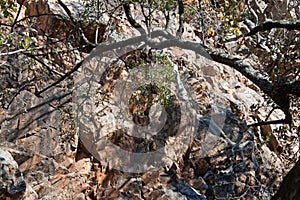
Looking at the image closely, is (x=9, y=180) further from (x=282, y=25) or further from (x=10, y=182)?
(x=282, y=25)

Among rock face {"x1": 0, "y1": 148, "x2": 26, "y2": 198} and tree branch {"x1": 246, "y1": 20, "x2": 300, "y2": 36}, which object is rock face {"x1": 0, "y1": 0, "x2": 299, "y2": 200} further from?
tree branch {"x1": 246, "y1": 20, "x2": 300, "y2": 36}

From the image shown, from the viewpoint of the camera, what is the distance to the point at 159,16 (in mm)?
13445

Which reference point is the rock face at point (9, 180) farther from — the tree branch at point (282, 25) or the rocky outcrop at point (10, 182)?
the tree branch at point (282, 25)

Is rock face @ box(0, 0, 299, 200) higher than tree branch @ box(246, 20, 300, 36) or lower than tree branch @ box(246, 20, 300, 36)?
lower

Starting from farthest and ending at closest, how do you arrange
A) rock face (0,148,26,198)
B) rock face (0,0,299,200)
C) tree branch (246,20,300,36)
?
rock face (0,0,299,200) → rock face (0,148,26,198) → tree branch (246,20,300,36)

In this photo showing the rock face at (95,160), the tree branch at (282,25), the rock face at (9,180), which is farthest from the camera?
the rock face at (95,160)

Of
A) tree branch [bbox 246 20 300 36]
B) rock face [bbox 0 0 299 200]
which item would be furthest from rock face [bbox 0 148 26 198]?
tree branch [bbox 246 20 300 36]

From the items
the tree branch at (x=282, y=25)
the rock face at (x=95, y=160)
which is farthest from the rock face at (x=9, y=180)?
the tree branch at (x=282, y=25)

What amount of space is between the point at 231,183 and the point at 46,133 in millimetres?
4349

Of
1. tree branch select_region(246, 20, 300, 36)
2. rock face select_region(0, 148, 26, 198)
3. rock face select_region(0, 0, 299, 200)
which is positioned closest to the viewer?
tree branch select_region(246, 20, 300, 36)

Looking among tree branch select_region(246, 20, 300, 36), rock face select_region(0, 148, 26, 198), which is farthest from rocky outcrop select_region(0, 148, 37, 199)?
tree branch select_region(246, 20, 300, 36)

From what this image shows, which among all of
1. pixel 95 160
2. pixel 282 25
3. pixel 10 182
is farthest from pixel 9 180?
pixel 282 25

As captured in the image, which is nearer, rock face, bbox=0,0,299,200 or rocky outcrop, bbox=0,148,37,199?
rocky outcrop, bbox=0,148,37,199

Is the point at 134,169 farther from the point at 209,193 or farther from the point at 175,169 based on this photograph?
the point at 209,193
